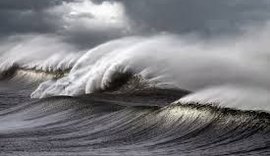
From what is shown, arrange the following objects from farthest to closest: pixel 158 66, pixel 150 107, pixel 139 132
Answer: pixel 158 66 < pixel 150 107 < pixel 139 132

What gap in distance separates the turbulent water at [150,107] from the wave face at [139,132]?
0.02m

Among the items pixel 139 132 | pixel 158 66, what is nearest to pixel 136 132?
pixel 139 132

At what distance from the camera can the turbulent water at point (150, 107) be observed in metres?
14.6

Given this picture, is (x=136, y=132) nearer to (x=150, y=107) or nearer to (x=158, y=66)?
(x=150, y=107)

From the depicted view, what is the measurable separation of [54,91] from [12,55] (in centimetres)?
3674

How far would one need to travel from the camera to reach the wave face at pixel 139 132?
14.0 meters

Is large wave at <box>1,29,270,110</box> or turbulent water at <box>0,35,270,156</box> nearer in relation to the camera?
turbulent water at <box>0,35,270,156</box>

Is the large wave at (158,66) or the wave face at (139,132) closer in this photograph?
the wave face at (139,132)

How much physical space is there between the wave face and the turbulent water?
0.08ft

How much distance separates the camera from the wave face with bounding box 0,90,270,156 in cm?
1400

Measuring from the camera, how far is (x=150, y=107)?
67.8 ft

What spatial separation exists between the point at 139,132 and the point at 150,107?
348 centimetres

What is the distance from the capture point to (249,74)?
21.2 meters

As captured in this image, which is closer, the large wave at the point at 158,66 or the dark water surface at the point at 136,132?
the dark water surface at the point at 136,132
